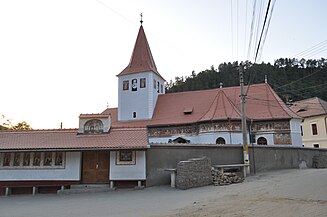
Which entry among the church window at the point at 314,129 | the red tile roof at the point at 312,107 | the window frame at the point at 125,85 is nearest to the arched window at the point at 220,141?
the window frame at the point at 125,85

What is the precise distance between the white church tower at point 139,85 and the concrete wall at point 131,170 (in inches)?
696

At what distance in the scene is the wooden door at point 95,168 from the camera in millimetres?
17094

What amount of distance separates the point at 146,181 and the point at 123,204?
198 inches

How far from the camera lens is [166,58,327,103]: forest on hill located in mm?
52000

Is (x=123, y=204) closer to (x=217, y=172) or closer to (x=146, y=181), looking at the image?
(x=146, y=181)

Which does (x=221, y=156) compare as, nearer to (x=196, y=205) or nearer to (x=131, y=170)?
(x=131, y=170)

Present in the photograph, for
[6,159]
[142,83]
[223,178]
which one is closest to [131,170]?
[223,178]

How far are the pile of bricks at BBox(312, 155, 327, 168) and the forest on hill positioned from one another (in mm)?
20442

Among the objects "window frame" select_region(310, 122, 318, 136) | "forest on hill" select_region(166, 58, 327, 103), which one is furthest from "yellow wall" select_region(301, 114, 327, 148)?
"forest on hill" select_region(166, 58, 327, 103)

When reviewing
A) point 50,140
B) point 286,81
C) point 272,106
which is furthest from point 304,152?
point 286,81

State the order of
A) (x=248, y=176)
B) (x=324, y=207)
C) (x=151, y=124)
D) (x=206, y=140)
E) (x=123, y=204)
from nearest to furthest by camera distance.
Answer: (x=324, y=207), (x=123, y=204), (x=248, y=176), (x=206, y=140), (x=151, y=124)

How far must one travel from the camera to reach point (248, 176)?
1870 centimetres

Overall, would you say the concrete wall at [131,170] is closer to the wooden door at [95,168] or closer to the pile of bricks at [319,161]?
the wooden door at [95,168]

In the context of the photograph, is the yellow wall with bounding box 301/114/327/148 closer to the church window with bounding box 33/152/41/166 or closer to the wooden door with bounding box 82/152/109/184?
the wooden door with bounding box 82/152/109/184
